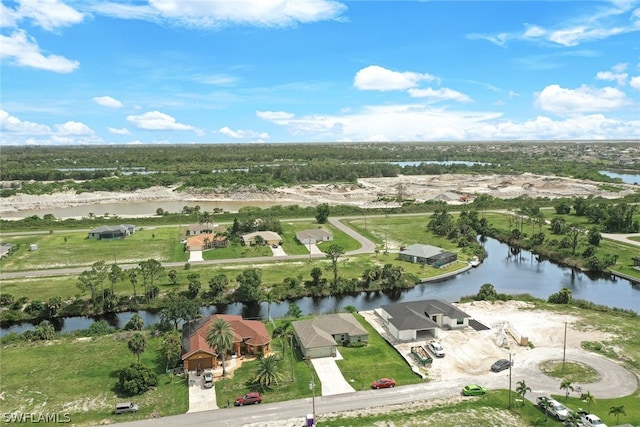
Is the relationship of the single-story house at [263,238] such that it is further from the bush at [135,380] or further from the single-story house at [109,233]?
the bush at [135,380]

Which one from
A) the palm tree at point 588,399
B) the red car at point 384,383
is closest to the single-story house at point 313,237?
the red car at point 384,383

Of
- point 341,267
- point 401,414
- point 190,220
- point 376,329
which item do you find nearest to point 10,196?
A: point 190,220

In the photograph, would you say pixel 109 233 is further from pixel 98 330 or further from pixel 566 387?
pixel 566 387

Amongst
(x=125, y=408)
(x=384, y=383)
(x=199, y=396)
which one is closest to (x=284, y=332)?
(x=199, y=396)

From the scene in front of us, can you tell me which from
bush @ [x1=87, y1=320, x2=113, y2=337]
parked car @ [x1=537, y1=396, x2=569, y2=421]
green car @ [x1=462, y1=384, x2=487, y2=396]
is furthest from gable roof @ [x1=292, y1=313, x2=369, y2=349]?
bush @ [x1=87, y1=320, x2=113, y2=337]

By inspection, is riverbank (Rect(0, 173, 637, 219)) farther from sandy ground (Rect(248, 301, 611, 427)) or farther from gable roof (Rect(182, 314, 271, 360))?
gable roof (Rect(182, 314, 271, 360))

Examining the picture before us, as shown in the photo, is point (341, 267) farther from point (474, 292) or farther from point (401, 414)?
point (401, 414)

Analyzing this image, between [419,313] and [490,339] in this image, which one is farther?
[419,313]
